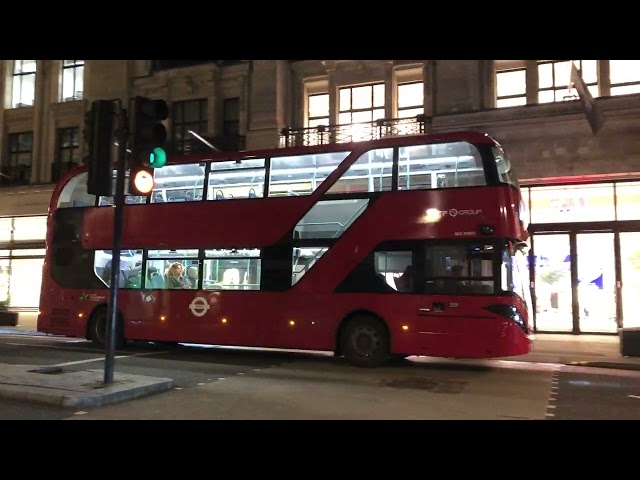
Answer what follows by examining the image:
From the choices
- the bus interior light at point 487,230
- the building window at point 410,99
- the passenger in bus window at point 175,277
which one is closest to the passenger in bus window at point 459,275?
the bus interior light at point 487,230

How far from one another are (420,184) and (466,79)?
8.97 m

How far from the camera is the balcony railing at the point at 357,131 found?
61.4 ft

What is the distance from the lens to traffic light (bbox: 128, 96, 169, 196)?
788cm

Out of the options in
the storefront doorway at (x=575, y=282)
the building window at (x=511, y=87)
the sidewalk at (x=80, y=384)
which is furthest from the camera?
→ the building window at (x=511, y=87)

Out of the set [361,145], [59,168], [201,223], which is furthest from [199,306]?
[59,168]

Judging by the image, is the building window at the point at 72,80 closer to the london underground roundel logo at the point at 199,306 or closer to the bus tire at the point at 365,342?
the london underground roundel logo at the point at 199,306

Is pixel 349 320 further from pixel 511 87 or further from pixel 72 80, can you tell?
pixel 72 80

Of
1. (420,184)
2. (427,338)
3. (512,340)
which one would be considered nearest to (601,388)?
(512,340)

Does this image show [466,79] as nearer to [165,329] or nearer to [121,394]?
[165,329]

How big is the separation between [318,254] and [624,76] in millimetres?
11411

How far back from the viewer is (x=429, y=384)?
924cm

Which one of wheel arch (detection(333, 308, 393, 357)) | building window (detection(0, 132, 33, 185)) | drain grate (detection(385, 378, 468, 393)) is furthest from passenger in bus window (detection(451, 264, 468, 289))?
building window (detection(0, 132, 33, 185))

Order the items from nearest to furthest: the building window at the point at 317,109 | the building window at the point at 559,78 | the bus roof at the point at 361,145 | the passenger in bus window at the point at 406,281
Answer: the bus roof at the point at 361,145, the passenger in bus window at the point at 406,281, the building window at the point at 559,78, the building window at the point at 317,109

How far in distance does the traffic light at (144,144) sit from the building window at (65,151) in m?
19.1
